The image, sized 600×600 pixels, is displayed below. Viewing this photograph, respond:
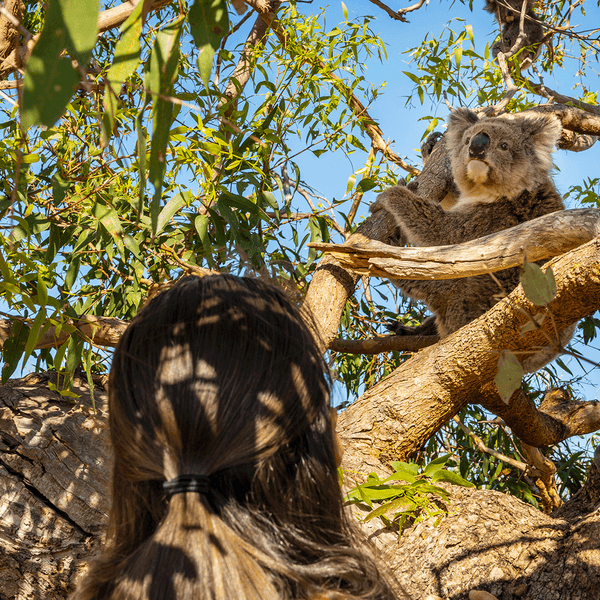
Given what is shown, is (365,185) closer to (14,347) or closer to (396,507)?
(396,507)

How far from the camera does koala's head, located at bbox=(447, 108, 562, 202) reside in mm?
4238

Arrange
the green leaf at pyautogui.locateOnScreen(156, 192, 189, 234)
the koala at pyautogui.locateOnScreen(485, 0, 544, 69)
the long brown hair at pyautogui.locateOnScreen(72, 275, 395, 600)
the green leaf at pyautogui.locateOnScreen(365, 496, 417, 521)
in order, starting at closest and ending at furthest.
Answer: the long brown hair at pyautogui.locateOnScreen(72, 275, 395, 600), the green leaf at pyautogui.locateOnScreen(365, 496, 417, 521), the green leaf at pyautogui.locateOnScreen(156, 192, 189, 234), the koala at pyautogui.locateOnScreen(485, 0, 544, 69)

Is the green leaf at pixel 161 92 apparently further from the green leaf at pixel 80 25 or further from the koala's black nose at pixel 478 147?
→ the koala's black nose at pixel 478 147

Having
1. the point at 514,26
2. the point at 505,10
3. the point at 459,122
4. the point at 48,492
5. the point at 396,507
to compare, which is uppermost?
the point at 505,10

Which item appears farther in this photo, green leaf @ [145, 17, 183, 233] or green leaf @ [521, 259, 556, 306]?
green leaf @ [521, 259, 556, 306]

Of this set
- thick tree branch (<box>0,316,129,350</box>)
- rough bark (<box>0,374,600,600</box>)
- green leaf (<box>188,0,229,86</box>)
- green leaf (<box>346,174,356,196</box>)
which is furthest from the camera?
green leaf (<box>346,174,356,196</box>)

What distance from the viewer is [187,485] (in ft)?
3.04

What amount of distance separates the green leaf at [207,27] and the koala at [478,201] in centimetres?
305

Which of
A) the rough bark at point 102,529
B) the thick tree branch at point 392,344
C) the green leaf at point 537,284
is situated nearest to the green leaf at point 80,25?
the green leaf at point 537,284

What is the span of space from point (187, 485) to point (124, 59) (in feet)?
2.08

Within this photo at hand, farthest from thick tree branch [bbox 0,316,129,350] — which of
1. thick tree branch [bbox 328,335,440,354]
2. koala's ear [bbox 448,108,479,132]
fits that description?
koala's ear [bbox 448,108,479,132]

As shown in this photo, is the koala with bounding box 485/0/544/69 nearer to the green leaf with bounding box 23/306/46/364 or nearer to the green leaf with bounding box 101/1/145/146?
the green leaf with bounding box 23/306/46/364

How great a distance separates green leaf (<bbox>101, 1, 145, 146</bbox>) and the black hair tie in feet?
1.83

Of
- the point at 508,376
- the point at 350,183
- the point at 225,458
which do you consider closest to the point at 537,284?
the point at 508,376
